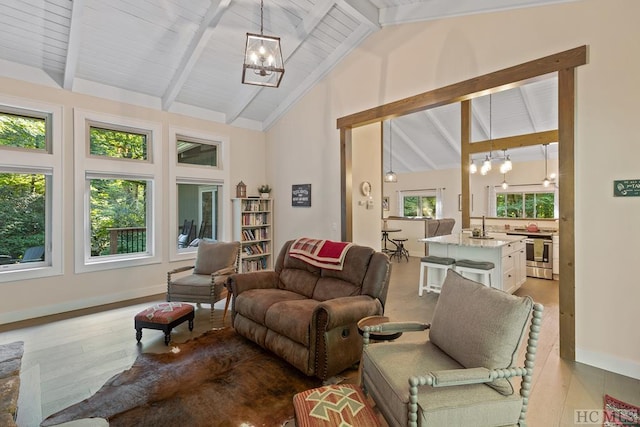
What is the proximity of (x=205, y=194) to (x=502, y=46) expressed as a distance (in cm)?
498

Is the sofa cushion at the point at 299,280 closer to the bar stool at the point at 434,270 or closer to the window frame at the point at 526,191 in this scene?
the bar stool at the point at 434,270

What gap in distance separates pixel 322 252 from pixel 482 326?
1843mm

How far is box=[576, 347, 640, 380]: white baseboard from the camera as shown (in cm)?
248

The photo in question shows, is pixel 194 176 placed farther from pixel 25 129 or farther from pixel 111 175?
pixel 25 129

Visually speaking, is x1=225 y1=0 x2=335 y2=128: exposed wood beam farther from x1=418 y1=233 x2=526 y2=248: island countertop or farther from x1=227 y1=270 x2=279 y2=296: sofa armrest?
x1=418 y1=233 x2=526 y2=248: island countertop

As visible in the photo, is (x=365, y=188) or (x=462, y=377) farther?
(x=365, y=188)

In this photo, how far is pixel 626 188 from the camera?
2.53 m

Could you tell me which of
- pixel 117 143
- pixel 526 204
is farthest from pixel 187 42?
pixel 526 204

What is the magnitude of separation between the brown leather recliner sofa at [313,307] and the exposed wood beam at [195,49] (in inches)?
116

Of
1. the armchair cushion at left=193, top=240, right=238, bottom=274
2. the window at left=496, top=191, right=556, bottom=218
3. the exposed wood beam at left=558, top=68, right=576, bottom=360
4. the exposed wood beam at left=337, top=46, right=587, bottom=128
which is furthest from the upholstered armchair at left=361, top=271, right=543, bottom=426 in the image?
the window at left=496, top=191, right=556, bottom=218

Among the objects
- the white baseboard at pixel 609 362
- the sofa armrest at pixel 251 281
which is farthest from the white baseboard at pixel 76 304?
the white baseboard at pixel 609 362

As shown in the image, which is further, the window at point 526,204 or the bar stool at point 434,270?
the window at point 526,204

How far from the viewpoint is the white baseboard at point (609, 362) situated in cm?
248

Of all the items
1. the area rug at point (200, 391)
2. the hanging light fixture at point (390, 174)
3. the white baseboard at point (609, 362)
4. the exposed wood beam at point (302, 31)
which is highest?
the exposed wood beam at point (302, 31)
